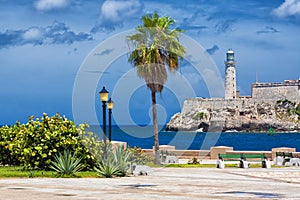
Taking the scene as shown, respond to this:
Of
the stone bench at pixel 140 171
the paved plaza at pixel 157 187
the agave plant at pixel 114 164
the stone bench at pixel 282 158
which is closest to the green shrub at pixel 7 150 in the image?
the agave plant at pixel 114 164

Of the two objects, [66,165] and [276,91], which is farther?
[276,91]

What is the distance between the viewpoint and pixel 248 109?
164m

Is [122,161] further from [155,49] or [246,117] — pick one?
[246,117]

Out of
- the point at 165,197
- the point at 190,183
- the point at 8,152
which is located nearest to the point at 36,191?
the point at 165,197

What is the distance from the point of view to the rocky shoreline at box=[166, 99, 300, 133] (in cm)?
16200

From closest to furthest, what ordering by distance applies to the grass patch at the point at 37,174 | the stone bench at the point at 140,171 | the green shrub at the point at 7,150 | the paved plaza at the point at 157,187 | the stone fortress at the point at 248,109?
the paved plaza at the point at 157,187, the grass patch at the point at 37,174, the stone bench at the point at 140,171, the green shrub at the point at 7,150, the stone fortress at the point at 248,109

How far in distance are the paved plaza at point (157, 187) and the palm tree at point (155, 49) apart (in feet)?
27.4

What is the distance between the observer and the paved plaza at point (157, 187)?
15750mm

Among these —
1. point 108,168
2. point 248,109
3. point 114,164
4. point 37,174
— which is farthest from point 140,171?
point 248,109

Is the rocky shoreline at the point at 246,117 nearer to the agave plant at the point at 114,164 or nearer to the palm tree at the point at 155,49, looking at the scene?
the palm tree at the point at 155,49

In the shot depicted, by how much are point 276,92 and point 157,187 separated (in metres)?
151

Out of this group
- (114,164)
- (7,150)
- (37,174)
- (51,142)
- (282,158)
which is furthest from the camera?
(282,158)

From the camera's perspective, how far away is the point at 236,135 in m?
162

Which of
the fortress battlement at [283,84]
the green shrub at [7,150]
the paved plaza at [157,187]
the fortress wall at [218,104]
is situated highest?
the fortress battlement at [283,84]
